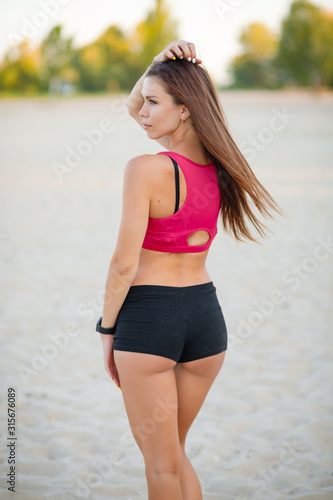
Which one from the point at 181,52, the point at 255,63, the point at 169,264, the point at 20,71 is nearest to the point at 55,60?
the point at 20,71

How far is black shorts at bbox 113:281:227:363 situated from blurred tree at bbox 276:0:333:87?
38.3 meters

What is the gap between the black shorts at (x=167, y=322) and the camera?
1.78 metres

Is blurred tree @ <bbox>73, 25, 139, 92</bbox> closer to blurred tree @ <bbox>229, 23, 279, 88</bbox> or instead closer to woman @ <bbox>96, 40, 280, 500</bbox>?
blurred tree @ <bbox>229, 23, 279, 88</bbox>

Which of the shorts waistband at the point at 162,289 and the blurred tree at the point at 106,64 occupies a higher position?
the blurred tree at the point at 106,64

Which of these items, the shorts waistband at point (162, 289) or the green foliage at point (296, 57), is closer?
the shorts waistband at point (162, 289)

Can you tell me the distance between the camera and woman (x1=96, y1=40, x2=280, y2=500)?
5.76 feet

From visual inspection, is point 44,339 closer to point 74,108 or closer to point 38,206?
point 38,206

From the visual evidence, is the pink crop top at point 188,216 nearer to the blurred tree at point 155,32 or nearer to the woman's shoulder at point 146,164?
the woman's shoulder at point 146,164

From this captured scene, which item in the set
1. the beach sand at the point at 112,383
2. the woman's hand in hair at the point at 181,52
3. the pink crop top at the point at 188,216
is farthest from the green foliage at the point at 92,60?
the pink crop top at the point at 188,216

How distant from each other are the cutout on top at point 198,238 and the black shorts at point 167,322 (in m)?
0.15

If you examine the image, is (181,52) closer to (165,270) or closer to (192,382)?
(165,270)

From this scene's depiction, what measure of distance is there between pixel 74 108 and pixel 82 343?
2767 centimetres

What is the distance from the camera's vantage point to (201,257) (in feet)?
6.34

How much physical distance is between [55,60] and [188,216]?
3684cm
